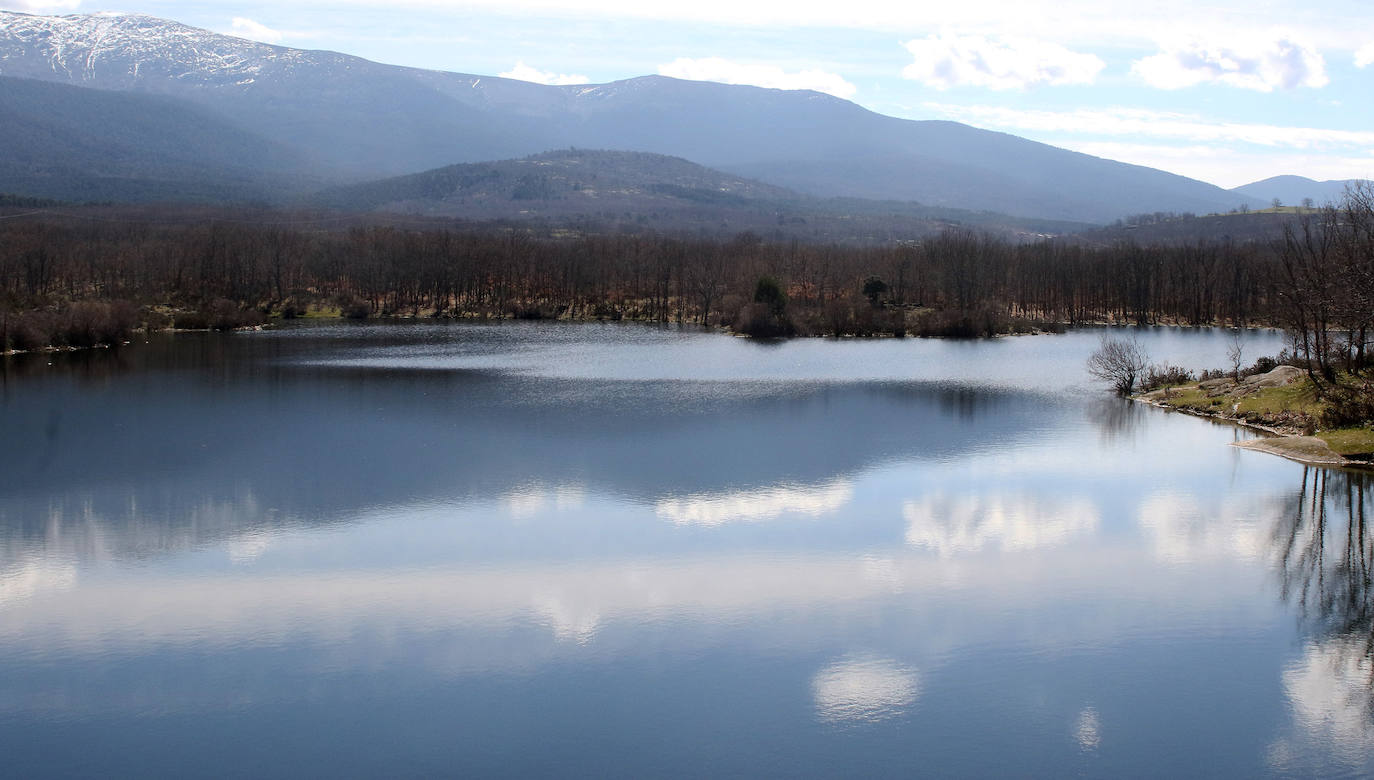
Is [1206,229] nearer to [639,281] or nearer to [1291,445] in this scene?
[639,281]

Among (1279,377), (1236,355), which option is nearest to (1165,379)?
(1236,355)

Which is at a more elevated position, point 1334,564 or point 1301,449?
point 1301,449

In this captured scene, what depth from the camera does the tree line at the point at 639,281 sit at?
240 ft

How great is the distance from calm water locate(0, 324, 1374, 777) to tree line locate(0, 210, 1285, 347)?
40654 mm

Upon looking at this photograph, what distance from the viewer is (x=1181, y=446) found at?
30.5 meters

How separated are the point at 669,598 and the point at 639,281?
264 feet

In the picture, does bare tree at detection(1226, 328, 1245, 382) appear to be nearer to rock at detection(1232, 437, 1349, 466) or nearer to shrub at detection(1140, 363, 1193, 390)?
shrub at detection(1140, 363, 1193, 390)

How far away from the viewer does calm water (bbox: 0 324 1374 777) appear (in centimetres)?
1197

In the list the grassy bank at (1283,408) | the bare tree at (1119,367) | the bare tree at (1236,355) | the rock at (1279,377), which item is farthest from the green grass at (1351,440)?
the bare tree at (1119,367)

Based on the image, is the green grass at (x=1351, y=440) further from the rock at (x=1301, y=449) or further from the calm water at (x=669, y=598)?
the calm water at (x=669, y=598)

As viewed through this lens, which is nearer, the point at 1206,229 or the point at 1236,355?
the point at 1236,355

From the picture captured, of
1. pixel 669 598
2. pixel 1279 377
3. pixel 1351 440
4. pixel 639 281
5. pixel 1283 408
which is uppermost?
pixel 639 281

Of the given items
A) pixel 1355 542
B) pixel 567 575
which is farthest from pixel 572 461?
pixel 1355 542

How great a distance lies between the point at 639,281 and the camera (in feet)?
314
